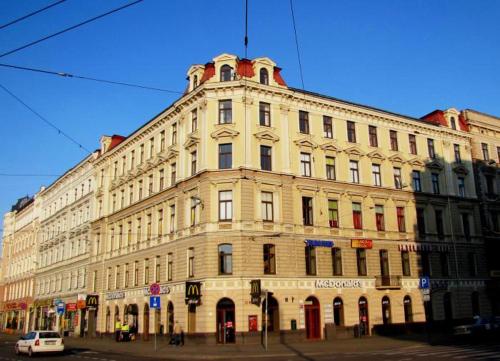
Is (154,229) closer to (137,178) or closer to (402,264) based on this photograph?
(137,178)

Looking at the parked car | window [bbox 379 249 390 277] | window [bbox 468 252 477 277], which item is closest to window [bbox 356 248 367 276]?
window [bbox 379 249 390 277]

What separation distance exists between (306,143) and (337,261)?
10282mm

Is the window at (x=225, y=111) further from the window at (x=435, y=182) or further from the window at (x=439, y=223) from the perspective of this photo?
the window at (x=439, y=223)

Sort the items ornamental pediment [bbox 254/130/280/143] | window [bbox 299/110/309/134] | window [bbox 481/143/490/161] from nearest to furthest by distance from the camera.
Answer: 1. ornamental pediment [bbox 254/130/280/143]
2. window [bbox 299/110/309/134]
3. window [bbox 481/143/490/161]

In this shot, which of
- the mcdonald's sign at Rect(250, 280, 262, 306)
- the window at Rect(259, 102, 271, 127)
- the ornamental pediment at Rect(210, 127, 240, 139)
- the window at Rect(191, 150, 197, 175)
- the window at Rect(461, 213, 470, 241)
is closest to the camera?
A: the mcdonald's sign at Rect(250, 280, 262, 306)

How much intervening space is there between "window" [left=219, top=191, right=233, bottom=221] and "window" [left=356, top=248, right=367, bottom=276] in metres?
12.6

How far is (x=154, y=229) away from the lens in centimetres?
4625

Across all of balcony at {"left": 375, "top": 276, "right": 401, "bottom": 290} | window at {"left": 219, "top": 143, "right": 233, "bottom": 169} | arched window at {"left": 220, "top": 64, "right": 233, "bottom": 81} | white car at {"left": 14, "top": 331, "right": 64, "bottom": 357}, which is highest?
arched window at {"left": 220, "top": 64, "right": 233, "bottom": 81}

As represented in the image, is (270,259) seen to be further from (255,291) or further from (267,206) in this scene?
(267,206)

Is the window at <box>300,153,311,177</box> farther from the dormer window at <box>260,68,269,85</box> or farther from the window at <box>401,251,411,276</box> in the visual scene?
the window at <box>401,251,411,276</box>

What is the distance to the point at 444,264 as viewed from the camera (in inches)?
1922

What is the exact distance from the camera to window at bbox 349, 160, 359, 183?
1781 inches

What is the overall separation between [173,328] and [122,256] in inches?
555

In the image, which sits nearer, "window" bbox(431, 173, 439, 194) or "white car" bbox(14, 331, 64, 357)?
"white car" bbox(14, 331, 64, 357)
